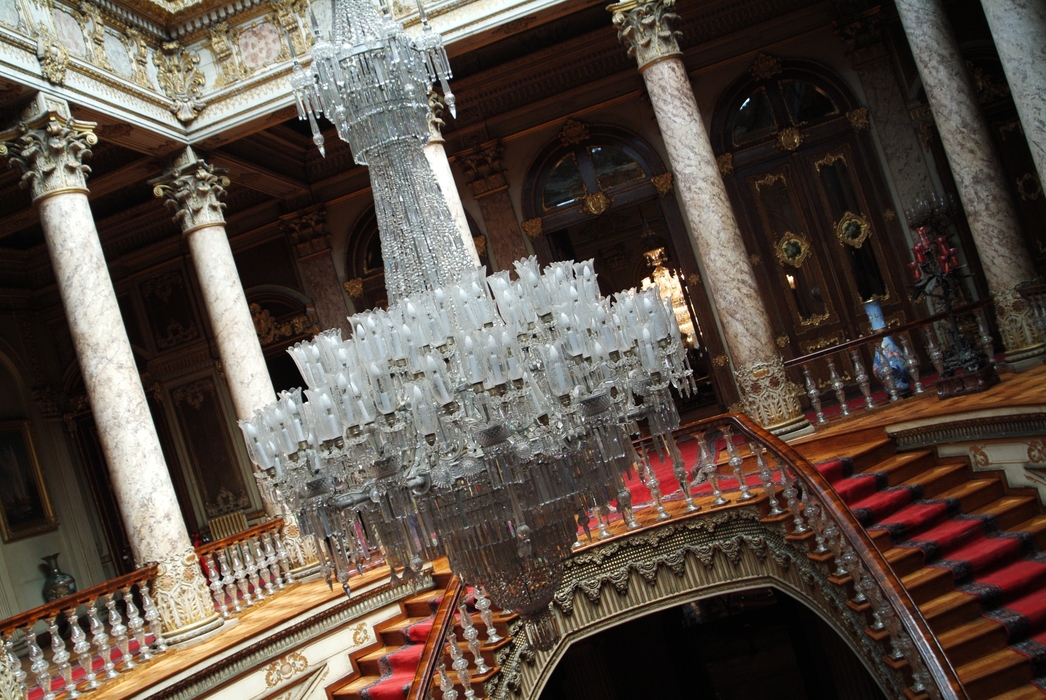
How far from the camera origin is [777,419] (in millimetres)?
7500

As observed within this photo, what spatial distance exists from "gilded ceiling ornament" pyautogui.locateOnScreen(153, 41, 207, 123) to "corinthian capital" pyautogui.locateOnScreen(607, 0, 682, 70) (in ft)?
13.6

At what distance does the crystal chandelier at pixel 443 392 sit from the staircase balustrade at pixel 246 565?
3759 mm

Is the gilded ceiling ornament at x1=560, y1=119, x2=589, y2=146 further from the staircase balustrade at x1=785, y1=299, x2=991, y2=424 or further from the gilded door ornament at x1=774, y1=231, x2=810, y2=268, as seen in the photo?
the staircase balustrade at x1=785, y1=299, x2=991, y2=424

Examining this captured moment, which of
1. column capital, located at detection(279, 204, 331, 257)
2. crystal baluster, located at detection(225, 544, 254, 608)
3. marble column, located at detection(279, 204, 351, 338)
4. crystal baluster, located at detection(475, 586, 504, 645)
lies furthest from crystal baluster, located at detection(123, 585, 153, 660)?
column capital, located at detection(279, 204, 331, 257)

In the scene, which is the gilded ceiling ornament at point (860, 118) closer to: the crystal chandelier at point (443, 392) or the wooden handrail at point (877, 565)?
the wooden handrail at point (877, 565)

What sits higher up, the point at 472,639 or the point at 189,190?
the point at 189,190

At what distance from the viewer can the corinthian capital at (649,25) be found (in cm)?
785

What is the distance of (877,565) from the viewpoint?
4887mm

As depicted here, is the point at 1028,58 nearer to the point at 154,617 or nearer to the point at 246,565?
the point at 246,565

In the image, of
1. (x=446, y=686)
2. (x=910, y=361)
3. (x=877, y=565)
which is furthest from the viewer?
(x=910, y=361)

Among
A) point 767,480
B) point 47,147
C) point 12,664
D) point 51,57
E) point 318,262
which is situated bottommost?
point 767,480

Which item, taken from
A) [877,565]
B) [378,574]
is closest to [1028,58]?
[877,565]

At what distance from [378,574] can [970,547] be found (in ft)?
14.8

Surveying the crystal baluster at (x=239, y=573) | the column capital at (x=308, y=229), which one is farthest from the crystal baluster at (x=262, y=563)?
the column capital at (x=308, y=229)
